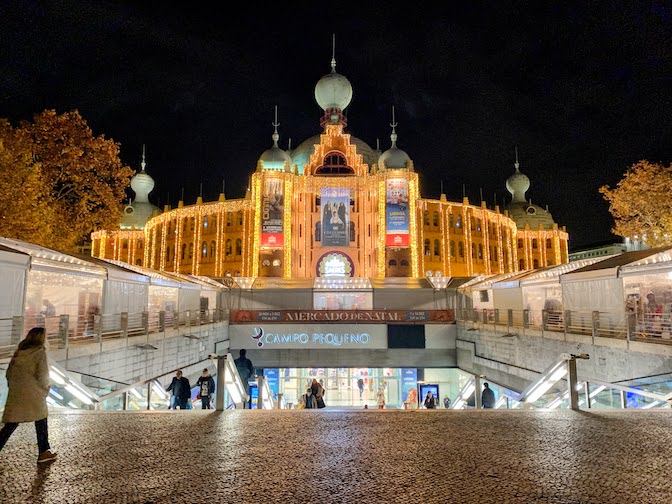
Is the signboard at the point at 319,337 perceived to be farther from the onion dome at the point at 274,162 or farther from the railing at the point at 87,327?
the onion dome at the point at 274,162

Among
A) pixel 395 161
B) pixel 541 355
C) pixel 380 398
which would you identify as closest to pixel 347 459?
pixel 541 355

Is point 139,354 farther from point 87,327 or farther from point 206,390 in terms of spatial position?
point 206,390

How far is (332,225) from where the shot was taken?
45.3m

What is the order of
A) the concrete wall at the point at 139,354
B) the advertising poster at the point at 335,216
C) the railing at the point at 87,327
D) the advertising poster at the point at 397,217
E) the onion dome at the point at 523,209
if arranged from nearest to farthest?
1. the railing at the point at 87,327
2. the concrete wall at the point at 139,354
3. the advertising poster at the point at 397,217
4. the advertising poster at the point at 335,216
5. the onion dome at the point at 523,209

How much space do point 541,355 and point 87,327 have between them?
17.4 metres

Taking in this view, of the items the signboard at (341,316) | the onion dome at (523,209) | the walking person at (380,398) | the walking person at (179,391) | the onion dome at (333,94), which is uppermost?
the onion dome at (333,94)

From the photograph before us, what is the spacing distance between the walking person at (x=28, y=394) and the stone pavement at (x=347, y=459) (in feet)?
1.08

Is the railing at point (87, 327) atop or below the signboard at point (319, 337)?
atop

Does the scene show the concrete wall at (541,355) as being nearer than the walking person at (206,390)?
No

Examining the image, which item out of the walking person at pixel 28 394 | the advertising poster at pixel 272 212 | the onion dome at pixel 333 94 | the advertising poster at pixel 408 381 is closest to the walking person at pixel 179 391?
the walking person at pixel 28 394

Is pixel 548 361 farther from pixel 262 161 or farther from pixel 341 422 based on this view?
pixel 262 161

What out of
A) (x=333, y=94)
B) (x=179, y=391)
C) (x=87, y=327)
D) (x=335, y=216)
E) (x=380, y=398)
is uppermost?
(x=333, y=94)

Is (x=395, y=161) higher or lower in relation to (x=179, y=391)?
higher

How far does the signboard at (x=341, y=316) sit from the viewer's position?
27734 mm
